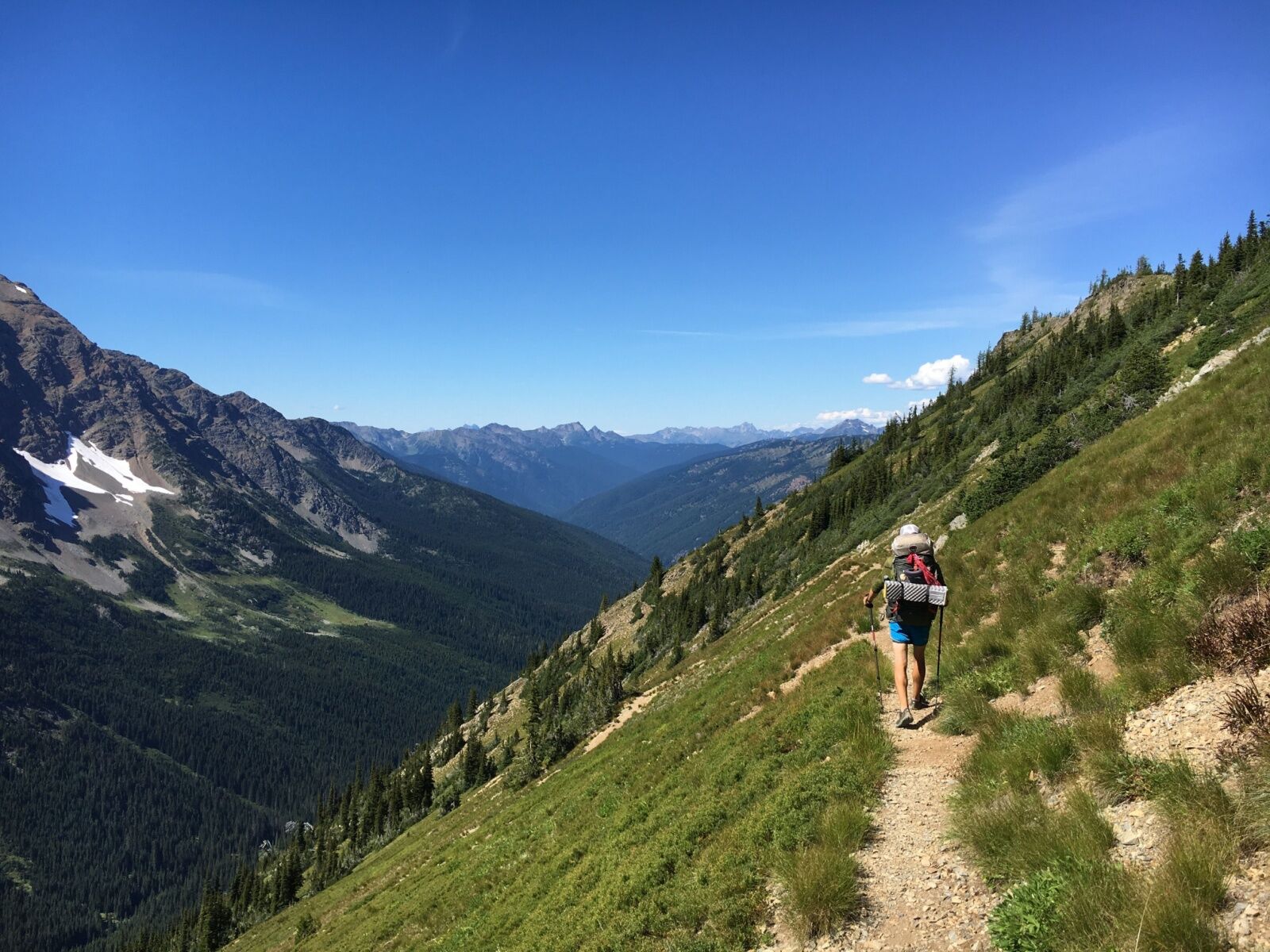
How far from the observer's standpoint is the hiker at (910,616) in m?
12.0

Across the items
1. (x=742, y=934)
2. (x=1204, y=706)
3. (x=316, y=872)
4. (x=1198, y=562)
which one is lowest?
(x=316, y=872)

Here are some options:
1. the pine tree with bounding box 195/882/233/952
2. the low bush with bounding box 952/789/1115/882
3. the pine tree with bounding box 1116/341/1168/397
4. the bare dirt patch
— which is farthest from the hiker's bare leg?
the pine tree with bounding box 195/882/233/952

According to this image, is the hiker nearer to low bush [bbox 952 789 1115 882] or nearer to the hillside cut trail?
the hillside cut trail

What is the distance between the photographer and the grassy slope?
9000 mm

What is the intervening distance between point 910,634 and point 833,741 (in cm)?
275

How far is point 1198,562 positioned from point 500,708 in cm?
14277

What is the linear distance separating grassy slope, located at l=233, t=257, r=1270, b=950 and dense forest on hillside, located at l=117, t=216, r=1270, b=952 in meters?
14.9

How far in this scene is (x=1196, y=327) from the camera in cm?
5050

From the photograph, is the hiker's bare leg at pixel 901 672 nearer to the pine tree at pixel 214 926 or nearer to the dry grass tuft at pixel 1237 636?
the dry grass tuft at pixel 1237 636

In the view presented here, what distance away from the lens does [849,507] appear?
9712 cm

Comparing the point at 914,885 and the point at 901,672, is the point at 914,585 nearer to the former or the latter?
the point at 901,672

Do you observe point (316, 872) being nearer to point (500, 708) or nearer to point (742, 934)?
point (500, 708)

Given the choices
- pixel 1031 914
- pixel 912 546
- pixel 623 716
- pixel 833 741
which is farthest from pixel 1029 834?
pixel 623 716

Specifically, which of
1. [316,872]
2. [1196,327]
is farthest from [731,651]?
[316,872]
